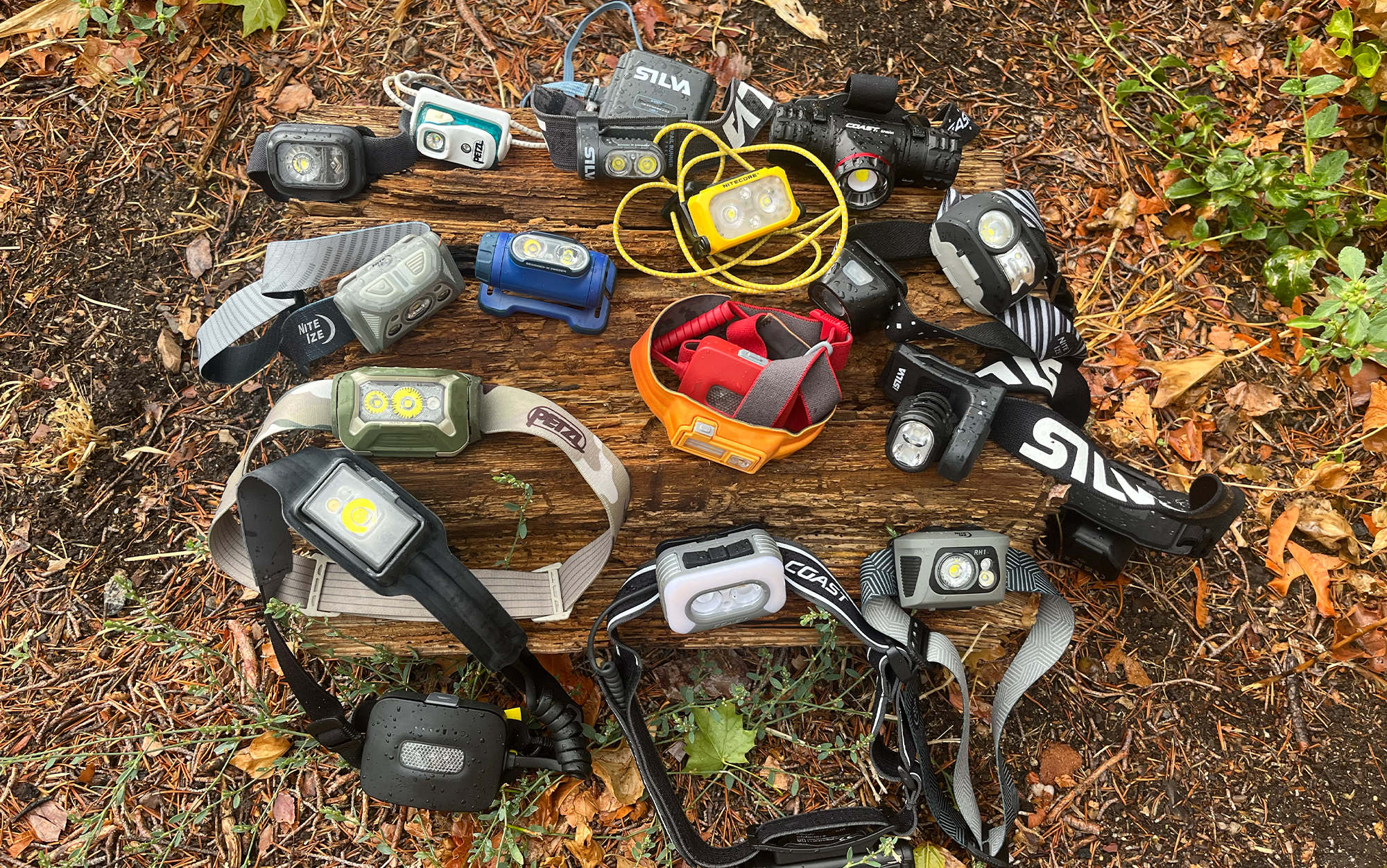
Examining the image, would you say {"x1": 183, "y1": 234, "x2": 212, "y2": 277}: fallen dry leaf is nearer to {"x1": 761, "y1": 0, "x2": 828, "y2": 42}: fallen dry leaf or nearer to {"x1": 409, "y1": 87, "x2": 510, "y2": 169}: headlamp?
{"x1": 409, "y1": 87, "x2": 510, "y2": 169}: headlamp

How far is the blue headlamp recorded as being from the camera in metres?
2.94

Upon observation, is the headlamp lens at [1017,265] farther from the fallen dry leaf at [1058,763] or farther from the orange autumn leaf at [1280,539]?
the fallen dry leaf at [1058,763]

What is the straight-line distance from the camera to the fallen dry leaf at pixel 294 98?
4.05 metres

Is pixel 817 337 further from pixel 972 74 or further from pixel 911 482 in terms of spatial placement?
pixel 972 74

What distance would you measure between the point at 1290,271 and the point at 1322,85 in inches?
32.3

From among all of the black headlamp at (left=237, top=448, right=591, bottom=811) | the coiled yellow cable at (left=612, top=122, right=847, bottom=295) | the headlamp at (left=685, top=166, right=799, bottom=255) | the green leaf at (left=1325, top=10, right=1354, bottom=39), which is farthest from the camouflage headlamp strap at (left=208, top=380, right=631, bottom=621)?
the green leaf at (left=1325, top=10, right=1354, bottom=39)

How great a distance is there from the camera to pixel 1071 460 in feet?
10.1

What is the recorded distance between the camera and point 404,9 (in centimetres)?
421

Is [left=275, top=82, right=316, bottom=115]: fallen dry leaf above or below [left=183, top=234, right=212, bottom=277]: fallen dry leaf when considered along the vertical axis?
above

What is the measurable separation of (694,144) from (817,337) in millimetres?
934

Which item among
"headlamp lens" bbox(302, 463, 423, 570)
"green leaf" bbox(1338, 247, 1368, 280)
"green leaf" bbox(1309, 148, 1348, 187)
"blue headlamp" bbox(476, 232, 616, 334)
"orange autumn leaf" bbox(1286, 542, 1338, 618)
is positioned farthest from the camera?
"green leaf" bbox(1309, 148, 1348, 187)

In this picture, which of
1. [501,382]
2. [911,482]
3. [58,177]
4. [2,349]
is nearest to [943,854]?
[911,482]

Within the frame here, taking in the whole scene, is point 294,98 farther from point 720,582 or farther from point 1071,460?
point 1071,460

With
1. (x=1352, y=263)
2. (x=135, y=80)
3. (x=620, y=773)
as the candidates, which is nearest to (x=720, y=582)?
(x=620, y=773)
